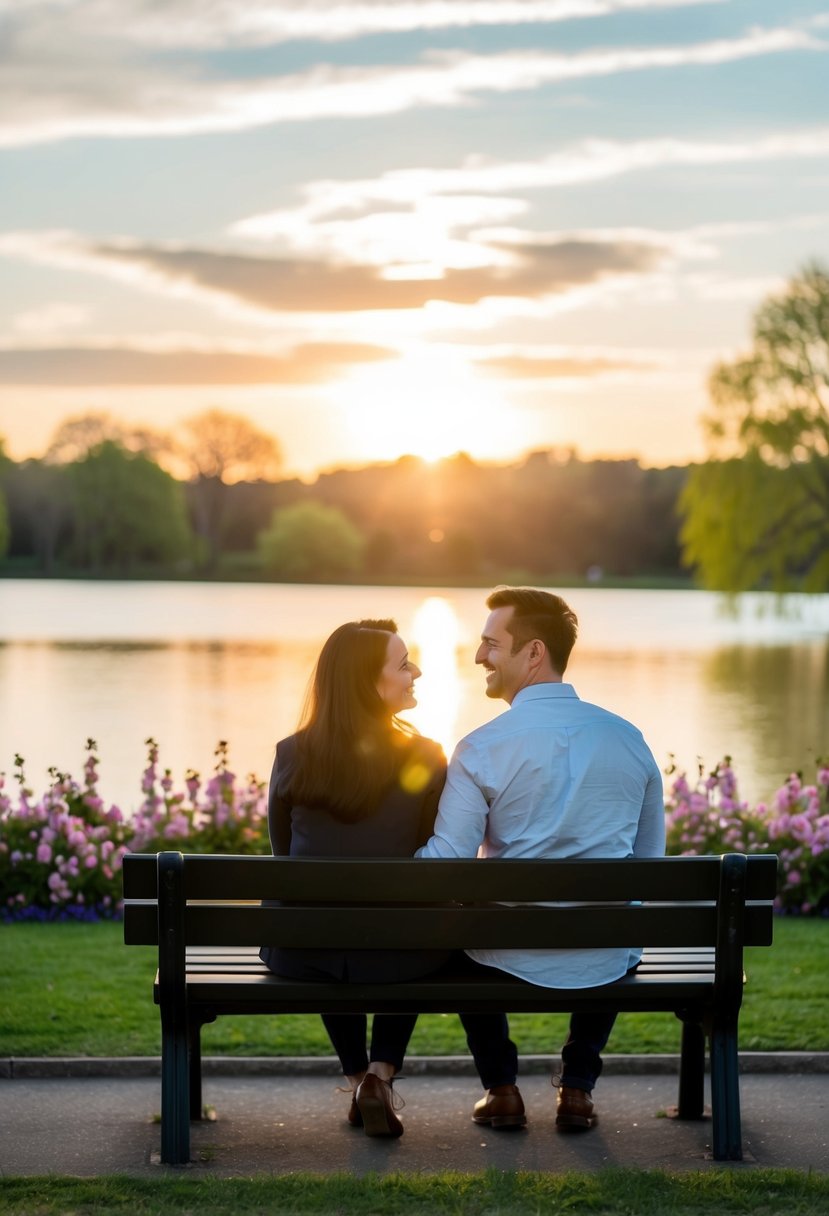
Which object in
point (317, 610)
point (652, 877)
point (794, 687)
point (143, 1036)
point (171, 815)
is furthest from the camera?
point (317, 610)

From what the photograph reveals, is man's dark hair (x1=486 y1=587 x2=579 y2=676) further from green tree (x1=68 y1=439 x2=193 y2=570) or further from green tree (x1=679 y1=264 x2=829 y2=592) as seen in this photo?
green tree (x1=68 y1=439 x2=193 y2=570)

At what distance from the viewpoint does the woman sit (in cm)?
419

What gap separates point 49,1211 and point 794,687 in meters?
25.2

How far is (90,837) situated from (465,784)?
4523 mm

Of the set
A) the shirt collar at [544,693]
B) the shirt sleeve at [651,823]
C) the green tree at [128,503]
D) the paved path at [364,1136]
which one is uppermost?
the green tree at [128,503]

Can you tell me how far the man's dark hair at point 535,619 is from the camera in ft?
14.0

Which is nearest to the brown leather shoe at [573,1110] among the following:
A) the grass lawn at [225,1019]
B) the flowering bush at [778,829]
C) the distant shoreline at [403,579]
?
the grass lawn at [225,1019]

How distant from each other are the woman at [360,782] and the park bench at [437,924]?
6 cm

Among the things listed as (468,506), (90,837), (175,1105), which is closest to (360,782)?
(175,1105)

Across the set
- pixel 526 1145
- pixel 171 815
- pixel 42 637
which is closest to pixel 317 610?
pixel 42 637

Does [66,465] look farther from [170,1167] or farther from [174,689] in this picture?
[170,1167]

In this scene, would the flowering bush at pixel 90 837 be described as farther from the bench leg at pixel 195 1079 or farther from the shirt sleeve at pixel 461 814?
the shirt sleeve at pixel 461 814

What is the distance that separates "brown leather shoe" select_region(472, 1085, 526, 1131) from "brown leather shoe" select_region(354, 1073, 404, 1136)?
0.25m

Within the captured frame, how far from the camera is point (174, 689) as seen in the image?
25453mm
